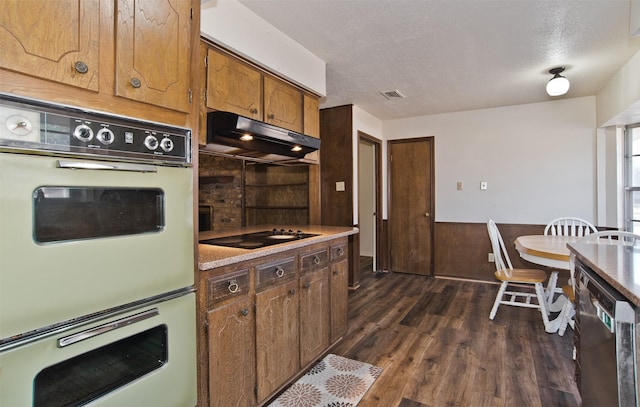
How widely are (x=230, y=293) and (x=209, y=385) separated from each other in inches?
16.1

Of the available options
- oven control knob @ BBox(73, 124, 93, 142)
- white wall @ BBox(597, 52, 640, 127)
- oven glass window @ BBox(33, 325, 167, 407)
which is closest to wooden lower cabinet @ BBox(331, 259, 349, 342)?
oven glass window @ BBox(33, 325, 167, 407)

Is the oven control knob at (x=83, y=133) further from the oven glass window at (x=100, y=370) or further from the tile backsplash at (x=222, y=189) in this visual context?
the tile backsplash at (x=222, y=189)

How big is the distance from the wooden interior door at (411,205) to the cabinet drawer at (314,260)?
299cm

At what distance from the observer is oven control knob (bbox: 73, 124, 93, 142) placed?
3.44ft

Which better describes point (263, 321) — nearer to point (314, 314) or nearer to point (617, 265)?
point (314, 314)

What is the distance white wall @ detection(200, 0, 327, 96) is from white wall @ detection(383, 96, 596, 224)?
269 cm

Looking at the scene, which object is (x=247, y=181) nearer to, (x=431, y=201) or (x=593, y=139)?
(x=431, y=201)

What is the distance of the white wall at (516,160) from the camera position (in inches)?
163

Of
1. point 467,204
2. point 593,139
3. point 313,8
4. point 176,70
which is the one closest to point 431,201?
point 467,204

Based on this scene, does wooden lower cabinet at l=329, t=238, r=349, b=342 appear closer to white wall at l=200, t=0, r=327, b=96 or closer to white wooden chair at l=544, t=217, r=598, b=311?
white wall at l=200, t=0, r=327, b=96

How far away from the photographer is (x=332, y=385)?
213 cm

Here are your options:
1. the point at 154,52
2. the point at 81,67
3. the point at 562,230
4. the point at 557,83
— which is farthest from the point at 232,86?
the point at 562,230

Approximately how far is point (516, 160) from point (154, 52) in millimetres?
4551

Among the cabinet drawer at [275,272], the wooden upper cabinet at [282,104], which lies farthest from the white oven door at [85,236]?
the wooden upper cabinet at [282,104]
